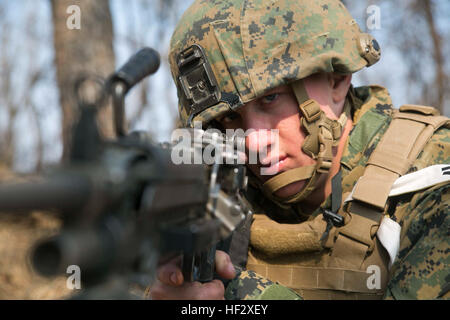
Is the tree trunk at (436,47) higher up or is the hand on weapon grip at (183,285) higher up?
the tree trunk at (436,47)

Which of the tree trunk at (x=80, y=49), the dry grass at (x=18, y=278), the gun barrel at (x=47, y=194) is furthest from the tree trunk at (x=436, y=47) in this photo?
the gun barrel at (x=47, y=194)

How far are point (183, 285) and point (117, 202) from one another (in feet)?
2.76

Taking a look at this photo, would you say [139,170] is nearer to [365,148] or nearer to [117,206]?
[117,206]

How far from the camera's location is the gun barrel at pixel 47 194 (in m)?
0.96

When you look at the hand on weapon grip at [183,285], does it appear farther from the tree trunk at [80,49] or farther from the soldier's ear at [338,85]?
the tree trunk at [80,49]

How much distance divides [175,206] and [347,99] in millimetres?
1973

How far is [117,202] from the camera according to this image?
3.86 ft

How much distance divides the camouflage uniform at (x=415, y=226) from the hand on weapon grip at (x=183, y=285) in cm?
17

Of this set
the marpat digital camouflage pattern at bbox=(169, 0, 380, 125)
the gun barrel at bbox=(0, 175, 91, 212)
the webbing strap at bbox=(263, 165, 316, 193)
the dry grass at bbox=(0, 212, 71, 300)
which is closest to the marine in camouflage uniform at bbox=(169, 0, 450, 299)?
Answer: the marpat digital camouflage pattern at bbox=(169, 0, 380, 125)

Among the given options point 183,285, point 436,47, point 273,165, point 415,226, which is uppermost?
point 436,47

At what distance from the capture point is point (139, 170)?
1230mm

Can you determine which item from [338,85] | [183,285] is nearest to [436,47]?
[338,85]

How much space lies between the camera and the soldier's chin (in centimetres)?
262

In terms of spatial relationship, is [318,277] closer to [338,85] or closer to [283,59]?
[338,85]
